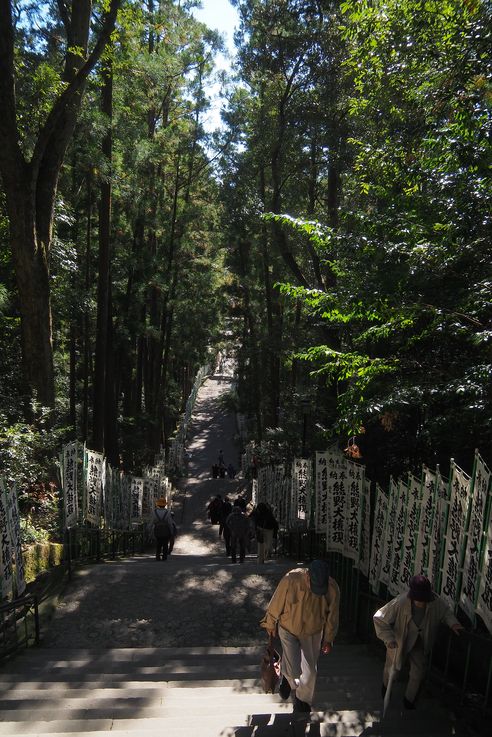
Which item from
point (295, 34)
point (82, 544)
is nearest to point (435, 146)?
point (82, 544)

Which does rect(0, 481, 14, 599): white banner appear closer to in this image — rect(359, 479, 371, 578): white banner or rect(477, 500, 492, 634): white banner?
rect(359, 479, 371, 578): white banner

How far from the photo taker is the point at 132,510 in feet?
52.2

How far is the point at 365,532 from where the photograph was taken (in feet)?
24.1

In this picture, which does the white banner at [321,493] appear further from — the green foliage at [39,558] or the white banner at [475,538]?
the white banner at [475,538]

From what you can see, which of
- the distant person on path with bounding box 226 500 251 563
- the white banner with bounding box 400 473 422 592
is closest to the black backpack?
the distant person on path with bounding box 226 500 251 563

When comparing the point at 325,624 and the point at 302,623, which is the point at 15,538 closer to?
the point at 302,623

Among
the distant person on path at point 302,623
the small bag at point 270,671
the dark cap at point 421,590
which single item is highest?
the dark cap at point 421,590

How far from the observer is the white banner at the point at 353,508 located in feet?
24.9

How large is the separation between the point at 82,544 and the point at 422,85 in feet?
28.6

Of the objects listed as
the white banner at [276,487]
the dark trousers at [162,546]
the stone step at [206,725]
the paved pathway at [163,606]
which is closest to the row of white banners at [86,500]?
the paved pathway at [163,606]

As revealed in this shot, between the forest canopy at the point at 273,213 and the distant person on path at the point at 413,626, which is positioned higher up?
the forest canopy at the point at 273,213

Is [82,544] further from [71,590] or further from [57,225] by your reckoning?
[57,225]

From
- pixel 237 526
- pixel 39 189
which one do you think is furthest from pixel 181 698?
pixel 39 189

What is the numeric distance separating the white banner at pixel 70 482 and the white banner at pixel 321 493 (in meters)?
3.82
